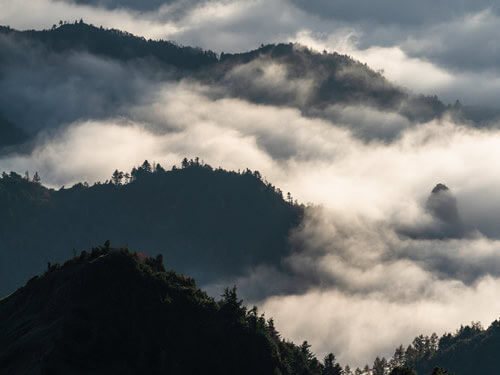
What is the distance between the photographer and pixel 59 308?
186 metres

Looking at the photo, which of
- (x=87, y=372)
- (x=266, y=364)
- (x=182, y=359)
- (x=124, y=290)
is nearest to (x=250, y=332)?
(x=266, y=364)

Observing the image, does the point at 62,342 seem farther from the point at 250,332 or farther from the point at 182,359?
the point at 250,332

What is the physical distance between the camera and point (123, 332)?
182250 millimetres

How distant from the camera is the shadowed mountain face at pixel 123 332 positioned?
171825mm

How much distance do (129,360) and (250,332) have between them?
36252 millimetres

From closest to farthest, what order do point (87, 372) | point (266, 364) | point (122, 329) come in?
point (87, 372) → point (122, 329) → point (266, 364)

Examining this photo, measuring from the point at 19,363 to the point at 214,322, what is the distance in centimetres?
4995

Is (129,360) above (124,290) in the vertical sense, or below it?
below

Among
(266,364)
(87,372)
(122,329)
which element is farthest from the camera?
(266,364)

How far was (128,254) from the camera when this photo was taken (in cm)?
19875

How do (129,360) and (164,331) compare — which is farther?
(164,331)

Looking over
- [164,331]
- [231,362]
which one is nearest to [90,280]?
[164,331]

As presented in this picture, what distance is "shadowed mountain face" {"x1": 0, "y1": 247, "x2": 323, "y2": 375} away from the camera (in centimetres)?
17183

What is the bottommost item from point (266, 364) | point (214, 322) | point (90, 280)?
point (266, 364)
